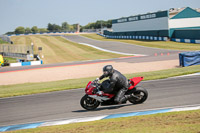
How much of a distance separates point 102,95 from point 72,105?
7.01 feet

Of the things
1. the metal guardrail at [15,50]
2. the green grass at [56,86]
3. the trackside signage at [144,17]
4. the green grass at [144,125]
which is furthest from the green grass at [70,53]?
the green grass at [144,125]

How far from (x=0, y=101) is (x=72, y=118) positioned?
279 inches

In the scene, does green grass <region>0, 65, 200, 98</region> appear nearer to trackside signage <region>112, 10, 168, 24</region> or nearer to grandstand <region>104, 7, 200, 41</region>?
grandstand <region>104, 7, 200, 41</region>

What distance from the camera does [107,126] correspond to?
25.6ft

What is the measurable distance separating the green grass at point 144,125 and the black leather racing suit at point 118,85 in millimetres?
1619

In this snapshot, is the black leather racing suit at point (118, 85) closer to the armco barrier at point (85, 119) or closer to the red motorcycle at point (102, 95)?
the red motorcycle at point (102, 95)

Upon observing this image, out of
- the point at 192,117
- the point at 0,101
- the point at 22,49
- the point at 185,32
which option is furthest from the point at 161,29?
the point at 192,117

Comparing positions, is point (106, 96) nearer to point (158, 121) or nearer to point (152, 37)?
point (158, 121)

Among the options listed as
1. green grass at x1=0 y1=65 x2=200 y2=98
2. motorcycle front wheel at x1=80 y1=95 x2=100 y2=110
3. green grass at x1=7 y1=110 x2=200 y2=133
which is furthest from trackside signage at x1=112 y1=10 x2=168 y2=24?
green grass at x1=7 y1=110 x2=200 y2=133

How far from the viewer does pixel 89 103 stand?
10625 millimetres

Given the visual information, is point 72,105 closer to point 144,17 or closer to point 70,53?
point 70,53

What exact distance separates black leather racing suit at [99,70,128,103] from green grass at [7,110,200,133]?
5.31 feet

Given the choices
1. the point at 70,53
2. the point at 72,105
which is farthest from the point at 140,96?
the point at 70,53

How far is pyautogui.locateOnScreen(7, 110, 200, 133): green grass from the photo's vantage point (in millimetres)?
6716
